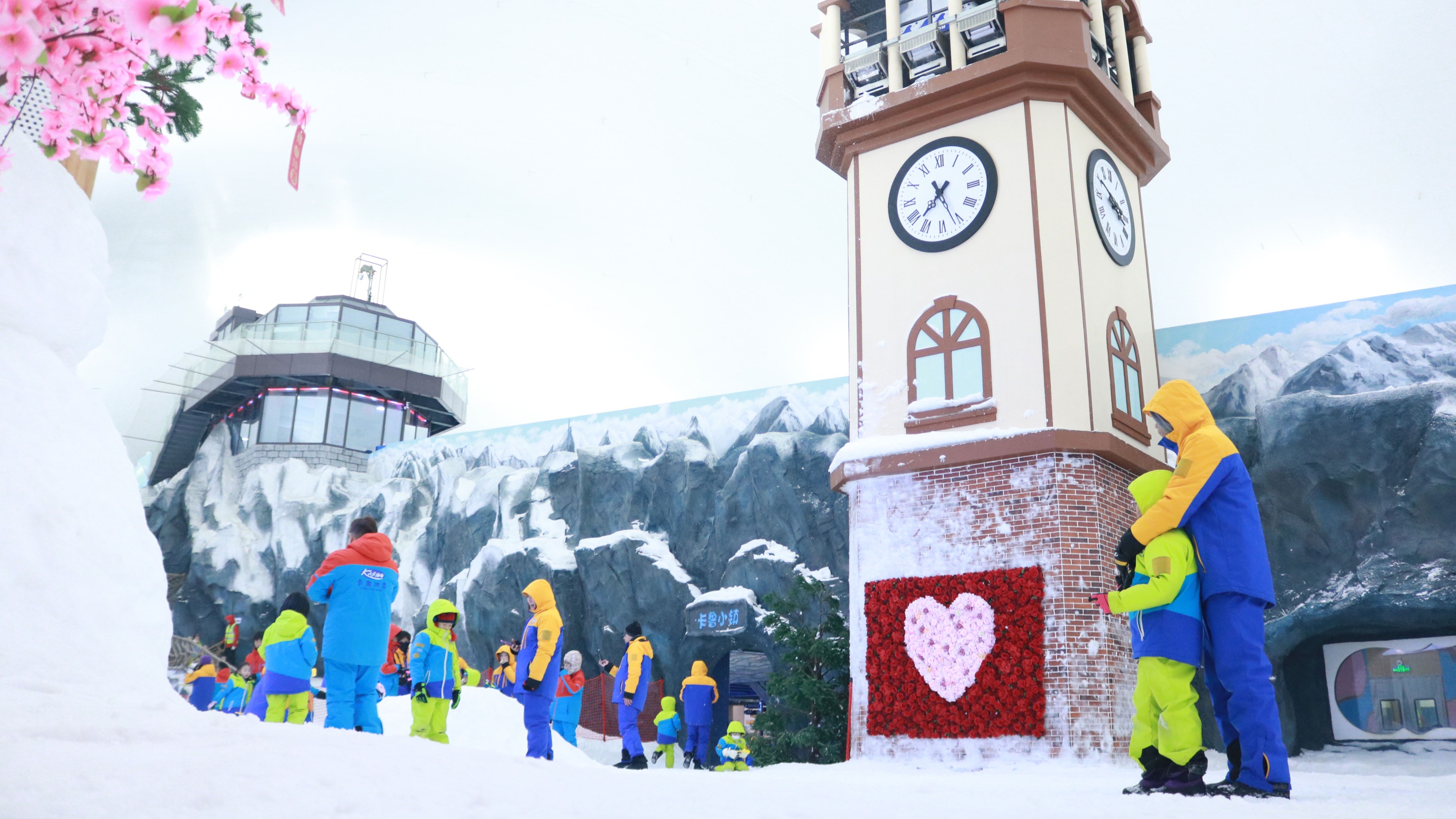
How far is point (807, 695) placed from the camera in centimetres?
1295

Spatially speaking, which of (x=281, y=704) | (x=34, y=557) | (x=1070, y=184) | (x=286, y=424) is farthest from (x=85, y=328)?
(x=286, y=424)

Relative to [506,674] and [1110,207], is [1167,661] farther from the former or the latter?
[1110,207]

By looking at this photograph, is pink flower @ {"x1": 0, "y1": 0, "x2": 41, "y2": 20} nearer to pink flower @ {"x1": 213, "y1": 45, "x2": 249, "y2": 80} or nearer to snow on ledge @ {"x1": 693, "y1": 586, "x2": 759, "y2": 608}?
pink flower @ {"x1": 213, "y1": 45, "x2": 249, "y2": 80}

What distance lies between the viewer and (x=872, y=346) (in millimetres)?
11617

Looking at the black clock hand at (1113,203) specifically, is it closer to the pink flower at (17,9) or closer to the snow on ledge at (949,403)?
the snow on ledge at (949,403)

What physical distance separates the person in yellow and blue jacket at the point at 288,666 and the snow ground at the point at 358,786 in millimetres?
4250

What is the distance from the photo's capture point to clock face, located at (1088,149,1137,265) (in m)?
11.6

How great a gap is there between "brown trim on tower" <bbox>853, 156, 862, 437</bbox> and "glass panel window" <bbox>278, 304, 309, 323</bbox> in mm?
23168

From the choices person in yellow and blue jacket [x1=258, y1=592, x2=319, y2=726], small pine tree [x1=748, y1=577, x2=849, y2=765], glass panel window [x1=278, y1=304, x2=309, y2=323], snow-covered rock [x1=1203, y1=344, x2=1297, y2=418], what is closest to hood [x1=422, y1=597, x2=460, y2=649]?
person in yellow and blue jacket [x1=258, y1=592, x2=319, y2=726]

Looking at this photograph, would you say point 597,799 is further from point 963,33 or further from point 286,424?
point 286,424

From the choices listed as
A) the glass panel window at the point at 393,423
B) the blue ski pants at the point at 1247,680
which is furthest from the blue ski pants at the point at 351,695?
the glass panel window at the point at 393,423

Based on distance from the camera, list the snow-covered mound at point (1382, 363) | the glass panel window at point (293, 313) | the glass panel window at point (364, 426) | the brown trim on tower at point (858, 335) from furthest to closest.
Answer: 1. the glass panel window at point (293, 313)
2. the glass panel window at point (364, 426)
3. the snow-covered mound at point (1382, 363)
4. the brown trim on tower at point (858, 335)

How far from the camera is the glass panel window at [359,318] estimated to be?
30453 mm

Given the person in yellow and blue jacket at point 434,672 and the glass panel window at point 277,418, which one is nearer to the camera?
the person in yellow and blue jacket at point 434,672
